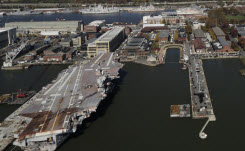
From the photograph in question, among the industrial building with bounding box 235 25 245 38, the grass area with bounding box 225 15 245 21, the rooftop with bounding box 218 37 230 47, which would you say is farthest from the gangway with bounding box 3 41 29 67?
the grass area with bounding box 225 15 245 21

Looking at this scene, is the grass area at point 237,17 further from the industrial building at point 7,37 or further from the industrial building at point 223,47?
the industrial building at point 7,37

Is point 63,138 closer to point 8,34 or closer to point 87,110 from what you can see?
point 87,110

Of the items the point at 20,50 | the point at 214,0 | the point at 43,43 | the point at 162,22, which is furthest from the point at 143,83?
the point at 214,0

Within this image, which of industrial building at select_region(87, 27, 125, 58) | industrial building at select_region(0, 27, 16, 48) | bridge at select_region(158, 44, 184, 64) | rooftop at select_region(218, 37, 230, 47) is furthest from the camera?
industrial building at select_region(0, 27, 16, 48)

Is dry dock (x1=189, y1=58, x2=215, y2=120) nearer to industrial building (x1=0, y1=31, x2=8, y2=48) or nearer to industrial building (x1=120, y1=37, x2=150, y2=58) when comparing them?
industrial building (x1=120, y1=37, x2=150, y2=58)

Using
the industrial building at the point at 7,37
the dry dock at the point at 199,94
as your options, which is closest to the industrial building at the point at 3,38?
the industrial building at the point at 7,37

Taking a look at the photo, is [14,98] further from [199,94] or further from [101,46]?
[101,46]

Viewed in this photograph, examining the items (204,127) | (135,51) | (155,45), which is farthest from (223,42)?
(204,127)
